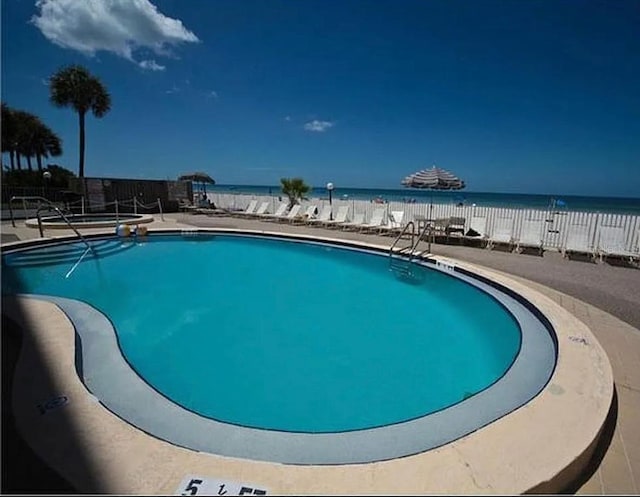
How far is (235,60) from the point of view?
551 inches

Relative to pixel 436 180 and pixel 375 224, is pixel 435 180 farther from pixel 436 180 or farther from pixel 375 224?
pixel 375 224

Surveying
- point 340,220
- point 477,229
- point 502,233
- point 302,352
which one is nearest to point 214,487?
point 302,352

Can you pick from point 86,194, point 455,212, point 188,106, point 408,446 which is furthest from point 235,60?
point 408,446

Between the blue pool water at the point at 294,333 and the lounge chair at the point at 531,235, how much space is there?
3.48 meters

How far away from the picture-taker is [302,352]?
4.06 m

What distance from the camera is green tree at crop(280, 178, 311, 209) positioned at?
17.5 m

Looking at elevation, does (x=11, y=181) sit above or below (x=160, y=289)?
above

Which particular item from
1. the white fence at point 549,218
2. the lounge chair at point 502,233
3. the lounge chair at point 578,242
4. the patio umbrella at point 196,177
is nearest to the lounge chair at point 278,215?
the white fence at point 549,218

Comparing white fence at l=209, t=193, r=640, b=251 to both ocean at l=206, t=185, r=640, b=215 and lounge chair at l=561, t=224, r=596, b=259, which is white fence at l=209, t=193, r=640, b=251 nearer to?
lounge chair at l=561, t=224, r=596, b=259

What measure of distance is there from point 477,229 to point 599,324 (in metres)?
6.01

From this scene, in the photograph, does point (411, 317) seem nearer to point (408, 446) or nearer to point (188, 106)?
point (408, 446)

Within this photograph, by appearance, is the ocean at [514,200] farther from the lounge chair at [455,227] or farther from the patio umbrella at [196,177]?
the patio umbrella at [196,177]

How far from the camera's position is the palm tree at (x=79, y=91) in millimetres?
19438

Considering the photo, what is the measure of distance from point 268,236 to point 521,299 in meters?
7.47
